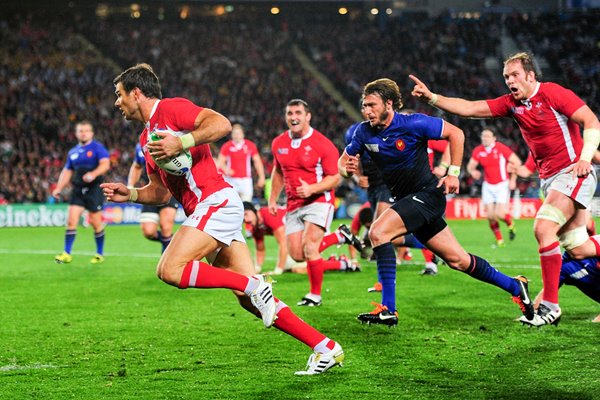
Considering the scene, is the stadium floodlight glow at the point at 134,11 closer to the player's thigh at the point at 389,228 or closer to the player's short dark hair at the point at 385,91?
the player's short dark hair at the point at 385,91

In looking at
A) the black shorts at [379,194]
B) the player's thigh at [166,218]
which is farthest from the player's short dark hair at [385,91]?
the player's thigh at [166,218]

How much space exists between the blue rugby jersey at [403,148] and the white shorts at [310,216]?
2289mm

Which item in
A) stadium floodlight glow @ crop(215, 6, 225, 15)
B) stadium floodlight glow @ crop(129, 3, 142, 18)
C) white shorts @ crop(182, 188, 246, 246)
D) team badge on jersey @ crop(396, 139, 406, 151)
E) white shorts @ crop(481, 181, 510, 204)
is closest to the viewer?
white shorts @ crop(182, 188, 246, 246)

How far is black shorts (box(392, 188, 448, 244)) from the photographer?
27.2 ft

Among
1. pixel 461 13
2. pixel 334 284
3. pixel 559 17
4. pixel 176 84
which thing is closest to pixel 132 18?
pixel 176 84

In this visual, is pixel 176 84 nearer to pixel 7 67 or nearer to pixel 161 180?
pixel 7 67

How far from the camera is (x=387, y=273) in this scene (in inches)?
355

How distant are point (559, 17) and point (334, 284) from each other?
39.5 meters

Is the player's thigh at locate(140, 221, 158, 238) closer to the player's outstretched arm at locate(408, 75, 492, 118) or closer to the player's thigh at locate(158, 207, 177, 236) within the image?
the player's thigh at locate(158, 207, 177, 236)

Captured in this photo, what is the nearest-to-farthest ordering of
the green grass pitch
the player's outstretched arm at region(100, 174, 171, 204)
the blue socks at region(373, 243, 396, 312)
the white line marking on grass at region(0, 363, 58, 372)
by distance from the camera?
the green grass pitch
the white line marking on grass at region(0, 363, 58, 372)
the player's outstretched arm at region(100, 174, 171, 204)
the blue socks at region(373, 243, 396, 312)

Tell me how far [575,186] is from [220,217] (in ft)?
11.8

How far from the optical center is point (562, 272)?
847cm

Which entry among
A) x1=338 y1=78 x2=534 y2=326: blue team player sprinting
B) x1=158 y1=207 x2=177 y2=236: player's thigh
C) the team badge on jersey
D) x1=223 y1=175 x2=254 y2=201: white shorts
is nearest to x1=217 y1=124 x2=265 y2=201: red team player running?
x1=223 y1=175 x2=254 y2=201: white shorts

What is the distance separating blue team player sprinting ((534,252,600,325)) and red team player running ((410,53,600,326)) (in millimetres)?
201
